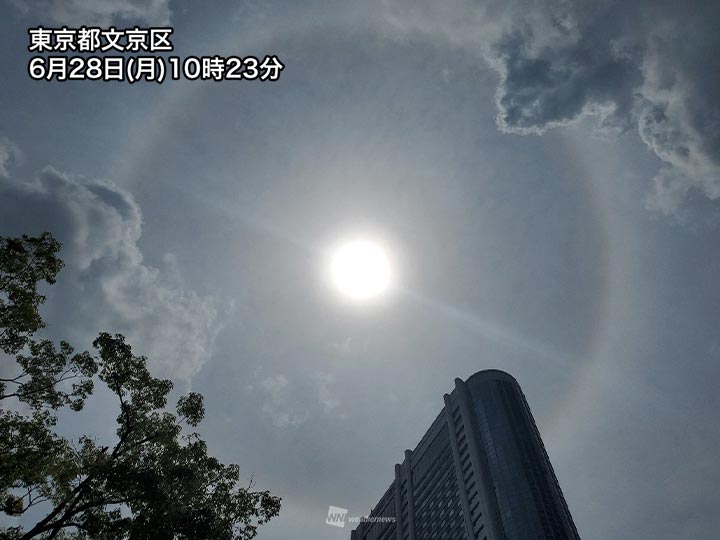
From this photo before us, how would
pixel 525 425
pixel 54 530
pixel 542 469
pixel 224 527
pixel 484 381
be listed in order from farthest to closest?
pixel 484 381 → pixel 525 425 → pixel 542 469 → pixel 224 527 → pixel 54 530

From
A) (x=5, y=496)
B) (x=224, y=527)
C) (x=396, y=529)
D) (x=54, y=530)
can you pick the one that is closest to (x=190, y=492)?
(x=224, y=527)

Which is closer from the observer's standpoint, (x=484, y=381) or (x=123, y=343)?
(x=123, y=343)

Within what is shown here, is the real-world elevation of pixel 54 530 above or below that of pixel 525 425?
below

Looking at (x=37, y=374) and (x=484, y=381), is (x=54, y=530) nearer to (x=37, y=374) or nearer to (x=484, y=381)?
(x=37, y=374)

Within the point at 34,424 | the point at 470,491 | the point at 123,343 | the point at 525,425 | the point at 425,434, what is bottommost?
the point at 34,424

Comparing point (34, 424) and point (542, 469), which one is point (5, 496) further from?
point (542, 469)

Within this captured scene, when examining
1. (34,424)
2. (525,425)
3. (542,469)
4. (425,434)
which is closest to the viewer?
(34,424)

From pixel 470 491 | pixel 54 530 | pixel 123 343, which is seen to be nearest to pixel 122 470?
pixel 54 530
